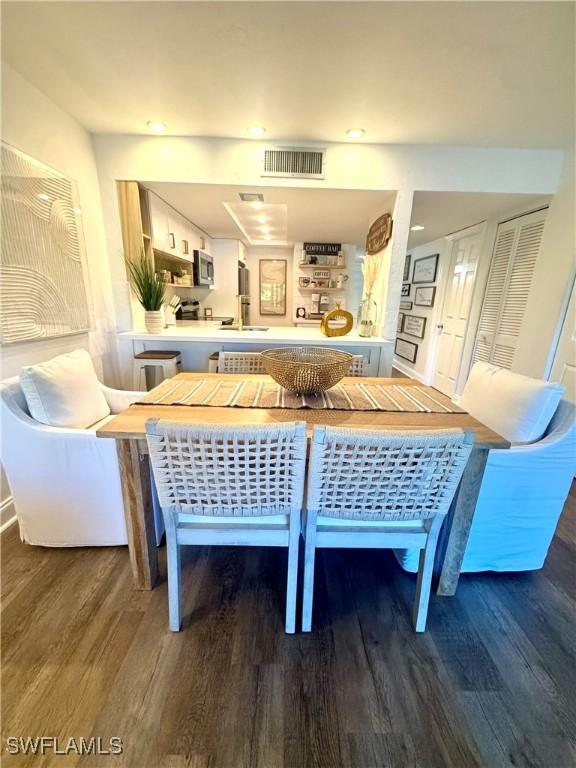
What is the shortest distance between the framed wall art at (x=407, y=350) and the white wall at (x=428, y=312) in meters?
0.07

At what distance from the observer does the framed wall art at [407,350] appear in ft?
17.4

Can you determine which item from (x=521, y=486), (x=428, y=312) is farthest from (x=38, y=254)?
(x=428, y=312)

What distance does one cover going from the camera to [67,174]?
212 centimetres

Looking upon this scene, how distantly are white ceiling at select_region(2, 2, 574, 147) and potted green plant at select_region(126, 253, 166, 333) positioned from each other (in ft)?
3.22

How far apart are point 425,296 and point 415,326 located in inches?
21.6

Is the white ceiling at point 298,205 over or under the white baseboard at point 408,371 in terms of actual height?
over

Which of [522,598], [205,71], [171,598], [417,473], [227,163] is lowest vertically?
[522,598]

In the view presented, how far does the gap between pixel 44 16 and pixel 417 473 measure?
2.48m

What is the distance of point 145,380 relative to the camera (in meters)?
2.74

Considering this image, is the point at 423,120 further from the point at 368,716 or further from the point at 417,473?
the point at 368,716

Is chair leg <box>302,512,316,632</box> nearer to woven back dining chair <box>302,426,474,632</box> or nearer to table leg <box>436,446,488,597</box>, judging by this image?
woven back dining chair <box>302,426,474,632</box>

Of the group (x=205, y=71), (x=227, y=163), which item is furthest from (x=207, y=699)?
(x=227, y=163)

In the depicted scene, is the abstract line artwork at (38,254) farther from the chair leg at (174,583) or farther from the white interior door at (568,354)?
the white interior door at (568,354)
